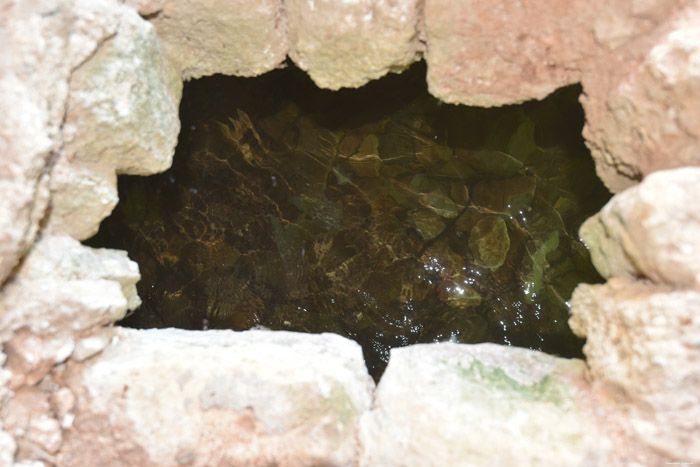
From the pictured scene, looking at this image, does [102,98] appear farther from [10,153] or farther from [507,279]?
[507,279]

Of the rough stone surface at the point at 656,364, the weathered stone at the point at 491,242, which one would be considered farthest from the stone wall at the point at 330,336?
the weathered stone at the point at 491,242

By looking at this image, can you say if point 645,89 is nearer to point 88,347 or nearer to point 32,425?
point 88,347

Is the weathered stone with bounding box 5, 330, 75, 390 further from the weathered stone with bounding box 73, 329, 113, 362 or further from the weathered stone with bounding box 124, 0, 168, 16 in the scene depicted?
the weathered stone with bounding box 124, 0, 168, 16

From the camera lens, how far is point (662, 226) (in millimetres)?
1303

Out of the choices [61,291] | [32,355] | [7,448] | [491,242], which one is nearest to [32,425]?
[7,448]

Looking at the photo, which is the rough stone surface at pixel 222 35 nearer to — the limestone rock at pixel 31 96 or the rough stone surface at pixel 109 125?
the rough stone surface at pixel 109 125

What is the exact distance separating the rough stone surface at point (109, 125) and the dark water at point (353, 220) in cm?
90

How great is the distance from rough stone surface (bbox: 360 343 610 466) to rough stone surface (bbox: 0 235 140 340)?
79cm

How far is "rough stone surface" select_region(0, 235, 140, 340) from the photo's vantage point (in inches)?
58.4

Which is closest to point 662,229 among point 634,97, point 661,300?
point 661,300

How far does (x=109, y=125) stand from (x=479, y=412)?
1250mm

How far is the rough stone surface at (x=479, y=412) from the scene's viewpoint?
4.66ft

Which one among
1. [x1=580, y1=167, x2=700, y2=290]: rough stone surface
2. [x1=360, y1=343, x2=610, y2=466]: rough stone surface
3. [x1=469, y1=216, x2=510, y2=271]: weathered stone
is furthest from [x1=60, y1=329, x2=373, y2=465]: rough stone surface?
[x1=469, y1=216, x2=510, y2=271]: weathered stone

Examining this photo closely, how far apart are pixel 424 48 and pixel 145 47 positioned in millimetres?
813
